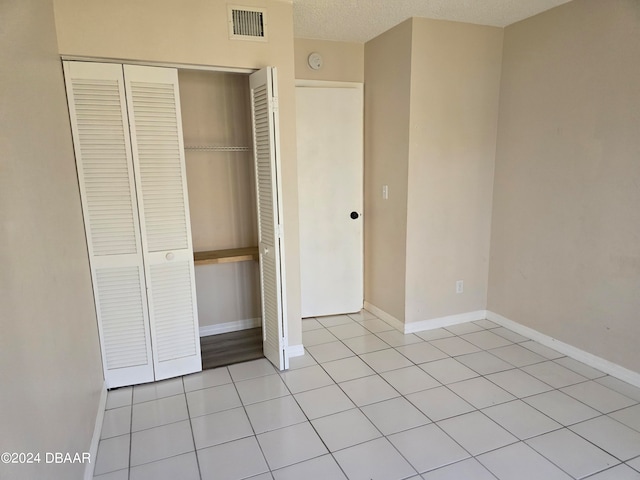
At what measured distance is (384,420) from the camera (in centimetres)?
232

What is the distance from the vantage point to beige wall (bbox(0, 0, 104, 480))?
1224 millimetres

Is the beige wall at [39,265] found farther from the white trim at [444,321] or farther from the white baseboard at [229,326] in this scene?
the white trim at [444,321]

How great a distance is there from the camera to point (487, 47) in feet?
11.0

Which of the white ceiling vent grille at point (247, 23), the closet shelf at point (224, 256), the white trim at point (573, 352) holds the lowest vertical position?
the white trim at point (573, 352)

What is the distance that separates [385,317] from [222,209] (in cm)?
184

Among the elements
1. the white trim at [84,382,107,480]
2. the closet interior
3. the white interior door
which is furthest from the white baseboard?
the white trim at [84,382,107,480]

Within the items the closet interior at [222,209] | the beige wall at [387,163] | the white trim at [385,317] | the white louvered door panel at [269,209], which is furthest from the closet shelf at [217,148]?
the white trim at [385,317]

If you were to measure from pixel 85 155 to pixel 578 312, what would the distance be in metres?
3.59

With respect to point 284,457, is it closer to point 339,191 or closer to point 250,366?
point 250,366

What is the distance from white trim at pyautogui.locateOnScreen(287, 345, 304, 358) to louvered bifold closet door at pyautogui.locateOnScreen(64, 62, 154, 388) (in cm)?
101

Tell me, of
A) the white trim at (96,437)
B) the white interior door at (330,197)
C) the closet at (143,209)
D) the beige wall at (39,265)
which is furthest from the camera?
the white interior door at (330,197)

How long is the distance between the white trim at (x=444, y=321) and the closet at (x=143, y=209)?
4.18 ft

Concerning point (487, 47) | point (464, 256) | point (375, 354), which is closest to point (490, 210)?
point (464, 256)

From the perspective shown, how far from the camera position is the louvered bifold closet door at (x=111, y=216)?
2.36m
